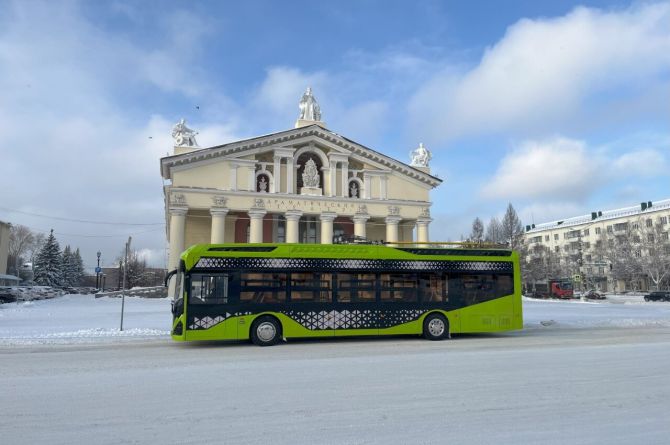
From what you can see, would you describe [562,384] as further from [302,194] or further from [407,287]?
[302,194]

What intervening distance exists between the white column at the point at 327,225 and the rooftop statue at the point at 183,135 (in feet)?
41.1

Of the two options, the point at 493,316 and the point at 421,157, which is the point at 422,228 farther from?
the point at 493,316

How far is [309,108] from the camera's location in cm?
4634

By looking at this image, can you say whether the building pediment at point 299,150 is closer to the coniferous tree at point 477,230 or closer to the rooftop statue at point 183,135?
the rooftop statue at point 183,135

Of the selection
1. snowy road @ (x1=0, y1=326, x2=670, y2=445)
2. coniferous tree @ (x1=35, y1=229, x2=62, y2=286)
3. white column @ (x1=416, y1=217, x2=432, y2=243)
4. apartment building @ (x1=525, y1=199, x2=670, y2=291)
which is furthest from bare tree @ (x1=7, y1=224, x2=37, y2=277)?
snowy road @ (x1=0, y1=326, x2=670, y2=445)

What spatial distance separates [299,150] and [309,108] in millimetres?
5385

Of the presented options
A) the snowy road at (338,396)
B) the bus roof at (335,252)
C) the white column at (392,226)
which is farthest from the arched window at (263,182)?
the snowy road at (338,396)

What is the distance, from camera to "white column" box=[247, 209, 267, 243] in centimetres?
4012

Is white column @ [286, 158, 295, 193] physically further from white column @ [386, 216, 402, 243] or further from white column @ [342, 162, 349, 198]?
white column @ [386, 216, 402, 243]

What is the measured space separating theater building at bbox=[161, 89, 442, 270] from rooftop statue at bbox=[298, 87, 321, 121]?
0.31 feet

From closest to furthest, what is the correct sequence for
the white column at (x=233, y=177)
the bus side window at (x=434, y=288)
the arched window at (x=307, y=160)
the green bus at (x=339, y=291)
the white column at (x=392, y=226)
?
the green bus at (x=339, y=291) → the bus side window at (x=434, y=288) → the white column at (x=233, y=177) → the arched window at (x=307, y=160) → the white column at (x=392, y=226)

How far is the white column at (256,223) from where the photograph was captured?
40125mm

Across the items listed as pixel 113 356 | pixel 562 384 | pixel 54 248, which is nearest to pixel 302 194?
pixel 113 356

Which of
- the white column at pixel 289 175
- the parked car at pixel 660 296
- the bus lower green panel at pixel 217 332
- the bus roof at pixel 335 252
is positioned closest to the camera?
the bus lower green panel at pixel 217 332
